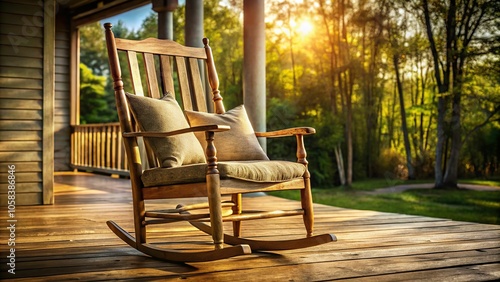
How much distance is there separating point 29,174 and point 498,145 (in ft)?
22.1

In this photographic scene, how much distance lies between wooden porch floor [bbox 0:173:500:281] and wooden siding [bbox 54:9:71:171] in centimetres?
530

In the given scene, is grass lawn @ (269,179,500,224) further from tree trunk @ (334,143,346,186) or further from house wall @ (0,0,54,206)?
house wall @ (0,0,54,206)

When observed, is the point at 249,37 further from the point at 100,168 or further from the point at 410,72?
the point at 410,72

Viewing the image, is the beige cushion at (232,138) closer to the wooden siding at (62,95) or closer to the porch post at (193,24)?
the porch post at (193,24)

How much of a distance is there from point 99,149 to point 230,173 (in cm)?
676

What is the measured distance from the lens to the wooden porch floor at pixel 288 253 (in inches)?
91.3

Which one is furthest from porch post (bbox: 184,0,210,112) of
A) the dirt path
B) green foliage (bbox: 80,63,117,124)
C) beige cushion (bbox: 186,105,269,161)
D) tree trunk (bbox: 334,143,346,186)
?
tree trunk (bbox: 334,143,346,186)

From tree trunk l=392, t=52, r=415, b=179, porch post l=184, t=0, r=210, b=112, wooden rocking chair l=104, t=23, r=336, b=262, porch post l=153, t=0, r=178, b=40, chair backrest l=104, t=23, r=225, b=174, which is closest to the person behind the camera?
wooden rocking chair l=104, t=23, r=336, b=262

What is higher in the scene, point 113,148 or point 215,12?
point 215,12

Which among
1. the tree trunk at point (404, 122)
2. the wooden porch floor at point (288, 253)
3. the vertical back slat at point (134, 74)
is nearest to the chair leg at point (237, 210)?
the wooden porch floor at point (288, 253)

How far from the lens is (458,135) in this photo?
365 inches

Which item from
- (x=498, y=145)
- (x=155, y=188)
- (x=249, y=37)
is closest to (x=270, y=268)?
(x=155, y=188)

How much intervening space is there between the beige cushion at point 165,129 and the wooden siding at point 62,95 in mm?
7115

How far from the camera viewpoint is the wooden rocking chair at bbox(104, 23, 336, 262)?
2424 mm
